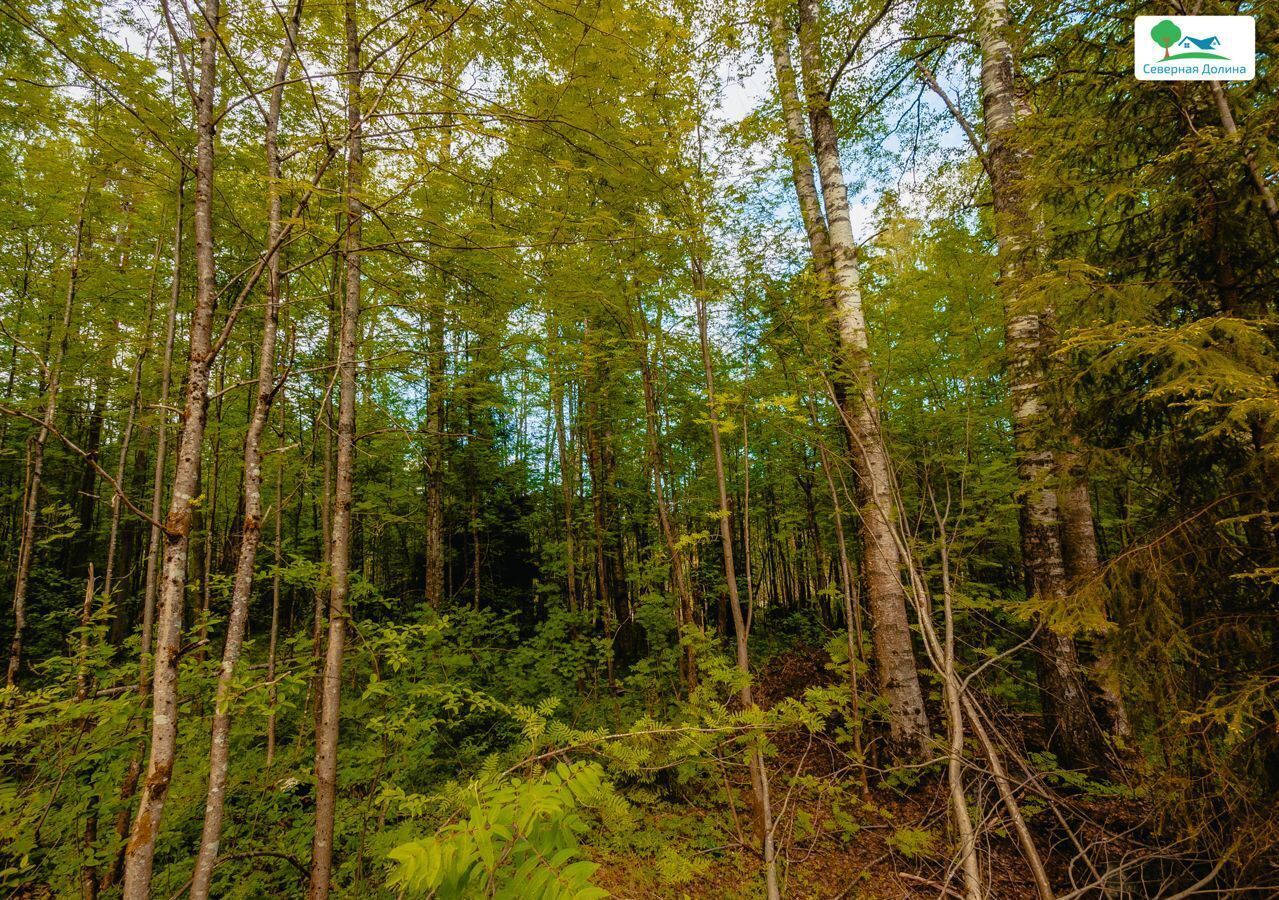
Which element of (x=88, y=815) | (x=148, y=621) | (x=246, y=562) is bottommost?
(x=88, y=815)

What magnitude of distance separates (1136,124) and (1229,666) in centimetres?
309

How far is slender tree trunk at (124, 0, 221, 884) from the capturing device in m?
2.06

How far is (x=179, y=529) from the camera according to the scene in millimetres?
2225

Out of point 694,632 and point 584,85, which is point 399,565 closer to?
point 694,632

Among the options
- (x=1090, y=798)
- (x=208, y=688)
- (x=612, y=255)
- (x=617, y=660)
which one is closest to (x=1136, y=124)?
(x=612, y=255)

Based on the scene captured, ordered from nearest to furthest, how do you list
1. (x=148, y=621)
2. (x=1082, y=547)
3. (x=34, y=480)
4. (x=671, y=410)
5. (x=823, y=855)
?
(x=823, y=855) → (x=1082, y=547) → (x=148, y=621) → (x=34, y=480) → (x=671, y=410)

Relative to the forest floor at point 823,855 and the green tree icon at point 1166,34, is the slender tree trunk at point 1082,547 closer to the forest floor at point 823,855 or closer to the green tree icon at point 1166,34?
the forest floor at point 823,855

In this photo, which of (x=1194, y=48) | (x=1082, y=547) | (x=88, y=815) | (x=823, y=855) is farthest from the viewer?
(x=1082, y=547)

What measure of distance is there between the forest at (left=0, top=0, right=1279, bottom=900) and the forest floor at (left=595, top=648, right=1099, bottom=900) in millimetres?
66

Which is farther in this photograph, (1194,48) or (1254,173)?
(1194,48)

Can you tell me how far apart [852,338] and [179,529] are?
5.71 meters

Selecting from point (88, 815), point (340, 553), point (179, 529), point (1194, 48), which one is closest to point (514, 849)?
point (179, 529)

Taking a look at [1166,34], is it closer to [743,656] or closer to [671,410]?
[743,656]

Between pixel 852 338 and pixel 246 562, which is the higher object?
pixel 852 338
